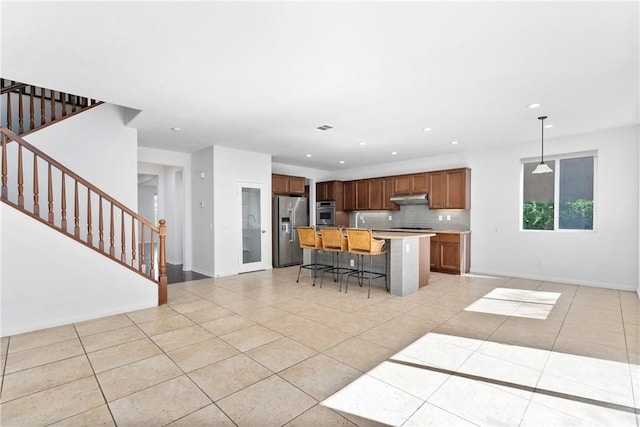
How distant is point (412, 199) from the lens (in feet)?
23.8

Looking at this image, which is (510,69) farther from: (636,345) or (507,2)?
(636,345)

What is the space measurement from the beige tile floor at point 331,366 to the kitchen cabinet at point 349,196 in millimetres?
4647

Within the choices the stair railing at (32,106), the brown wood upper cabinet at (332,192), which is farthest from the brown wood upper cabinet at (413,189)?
the stair railing at (32,106)

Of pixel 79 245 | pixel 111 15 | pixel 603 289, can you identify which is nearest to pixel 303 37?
pixel 111 15

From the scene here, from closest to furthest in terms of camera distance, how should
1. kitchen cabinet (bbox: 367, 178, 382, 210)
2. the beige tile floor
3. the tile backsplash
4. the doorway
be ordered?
the beige tile floor → the doorway → the tile backsplash → kitchen cabinet (bbox: 367, 178, 382, 210)

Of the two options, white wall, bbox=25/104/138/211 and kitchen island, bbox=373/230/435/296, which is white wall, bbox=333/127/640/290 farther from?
white wall, bbox=25/104/138/211

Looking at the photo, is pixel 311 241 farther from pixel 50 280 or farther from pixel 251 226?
pixel 50 280

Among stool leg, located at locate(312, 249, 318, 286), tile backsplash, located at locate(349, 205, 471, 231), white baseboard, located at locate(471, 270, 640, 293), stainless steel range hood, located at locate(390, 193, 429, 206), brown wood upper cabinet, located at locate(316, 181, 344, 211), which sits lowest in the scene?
white baseboard, located at locate(471, 270, 640, 293)

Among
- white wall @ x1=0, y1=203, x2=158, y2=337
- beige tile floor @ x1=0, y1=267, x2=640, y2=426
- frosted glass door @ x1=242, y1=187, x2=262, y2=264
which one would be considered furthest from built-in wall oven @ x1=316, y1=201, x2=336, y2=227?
white wall @ x1=0, y1=203, x2=158, y2=337

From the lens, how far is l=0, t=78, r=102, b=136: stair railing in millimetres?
4316

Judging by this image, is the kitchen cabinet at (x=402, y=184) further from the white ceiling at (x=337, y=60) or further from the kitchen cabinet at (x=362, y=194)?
the white ceiling at (x=337, y=60)

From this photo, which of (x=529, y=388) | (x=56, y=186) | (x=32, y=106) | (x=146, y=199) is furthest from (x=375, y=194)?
(x=146, y=199)

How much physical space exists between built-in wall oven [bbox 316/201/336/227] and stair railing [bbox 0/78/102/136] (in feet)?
19.0

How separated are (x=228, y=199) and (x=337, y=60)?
4.24 m
